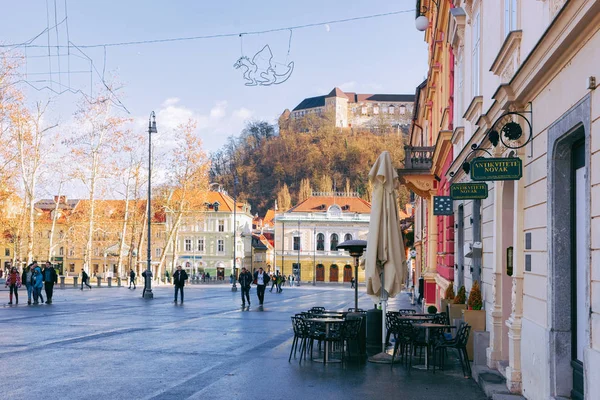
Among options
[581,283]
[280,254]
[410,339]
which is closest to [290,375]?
[410,339]

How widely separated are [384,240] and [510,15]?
4.34 metres

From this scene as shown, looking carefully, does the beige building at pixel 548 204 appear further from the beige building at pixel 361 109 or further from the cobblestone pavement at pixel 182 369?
the beige building at pixel 361 109

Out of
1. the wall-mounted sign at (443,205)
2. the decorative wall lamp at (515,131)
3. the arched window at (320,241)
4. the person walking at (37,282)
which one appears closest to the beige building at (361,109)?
the arched window at (320,241)

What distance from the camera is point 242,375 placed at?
1009 cm

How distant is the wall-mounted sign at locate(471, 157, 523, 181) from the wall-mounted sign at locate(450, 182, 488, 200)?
285cm

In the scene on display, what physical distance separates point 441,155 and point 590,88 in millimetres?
13863

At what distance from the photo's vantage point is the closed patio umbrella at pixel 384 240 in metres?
12.0

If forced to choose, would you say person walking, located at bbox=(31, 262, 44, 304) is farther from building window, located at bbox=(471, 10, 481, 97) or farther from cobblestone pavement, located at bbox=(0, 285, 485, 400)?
building window, located at bbox=(471, 10, 481, 97)

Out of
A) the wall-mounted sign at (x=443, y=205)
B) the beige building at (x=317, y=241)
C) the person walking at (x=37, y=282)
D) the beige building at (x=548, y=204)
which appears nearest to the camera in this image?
the beige building at (x=548, y=204)

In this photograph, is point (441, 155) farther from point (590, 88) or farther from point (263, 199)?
point (263, 199)

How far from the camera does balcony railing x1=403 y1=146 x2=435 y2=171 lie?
74.9ft

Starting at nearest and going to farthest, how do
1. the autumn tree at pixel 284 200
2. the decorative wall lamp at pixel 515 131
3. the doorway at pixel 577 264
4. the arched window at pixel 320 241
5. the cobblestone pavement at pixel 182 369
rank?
1. the doorway at pixel 577 264
2. the decorative wall lamp at pixel 515 131
3. the cobblestone pavement at pixel 182 369
4. the arched window at pixel 320 241
5. the autumn tree at pixel 284 200

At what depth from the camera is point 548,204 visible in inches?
288

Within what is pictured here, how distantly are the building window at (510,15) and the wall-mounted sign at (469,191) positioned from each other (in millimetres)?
2517
